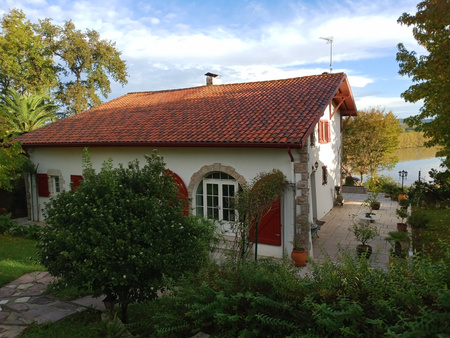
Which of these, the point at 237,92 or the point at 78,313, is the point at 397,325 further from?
the point at 237,92

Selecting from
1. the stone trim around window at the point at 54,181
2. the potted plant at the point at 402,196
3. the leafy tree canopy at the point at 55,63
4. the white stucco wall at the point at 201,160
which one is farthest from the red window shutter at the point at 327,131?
the leafy tree canopy at the point at 55,63

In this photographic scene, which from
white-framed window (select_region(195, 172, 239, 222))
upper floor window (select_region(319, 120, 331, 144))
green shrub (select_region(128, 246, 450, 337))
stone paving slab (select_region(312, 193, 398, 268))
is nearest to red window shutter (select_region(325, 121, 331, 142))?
upper floor window (select_region(319, 120, 331, 144))

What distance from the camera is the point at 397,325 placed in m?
2.36

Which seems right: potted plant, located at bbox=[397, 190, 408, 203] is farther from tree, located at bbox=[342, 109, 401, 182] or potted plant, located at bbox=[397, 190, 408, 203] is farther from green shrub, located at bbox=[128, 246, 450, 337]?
green shrub, located at bbox=[128, 246, 450, 337]

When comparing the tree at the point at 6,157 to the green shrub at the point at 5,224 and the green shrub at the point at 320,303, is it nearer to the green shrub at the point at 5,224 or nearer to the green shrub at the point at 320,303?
the green shrub at the point at 5,224

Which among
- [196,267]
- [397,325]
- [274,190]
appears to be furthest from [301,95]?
[397,325]

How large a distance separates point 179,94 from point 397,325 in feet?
47.4

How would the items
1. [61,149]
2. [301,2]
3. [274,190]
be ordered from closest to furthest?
[274,190], [301,2], [61,149]

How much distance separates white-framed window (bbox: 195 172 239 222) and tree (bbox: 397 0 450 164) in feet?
21.3

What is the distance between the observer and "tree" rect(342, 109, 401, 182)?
2039 cm

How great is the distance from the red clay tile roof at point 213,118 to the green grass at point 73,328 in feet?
17.5

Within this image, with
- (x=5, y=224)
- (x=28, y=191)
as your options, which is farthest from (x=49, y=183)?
(x=5, y=224)

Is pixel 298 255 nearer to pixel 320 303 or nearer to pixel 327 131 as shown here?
pixel 320 303

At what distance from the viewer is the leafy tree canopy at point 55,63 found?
24.4 metres
